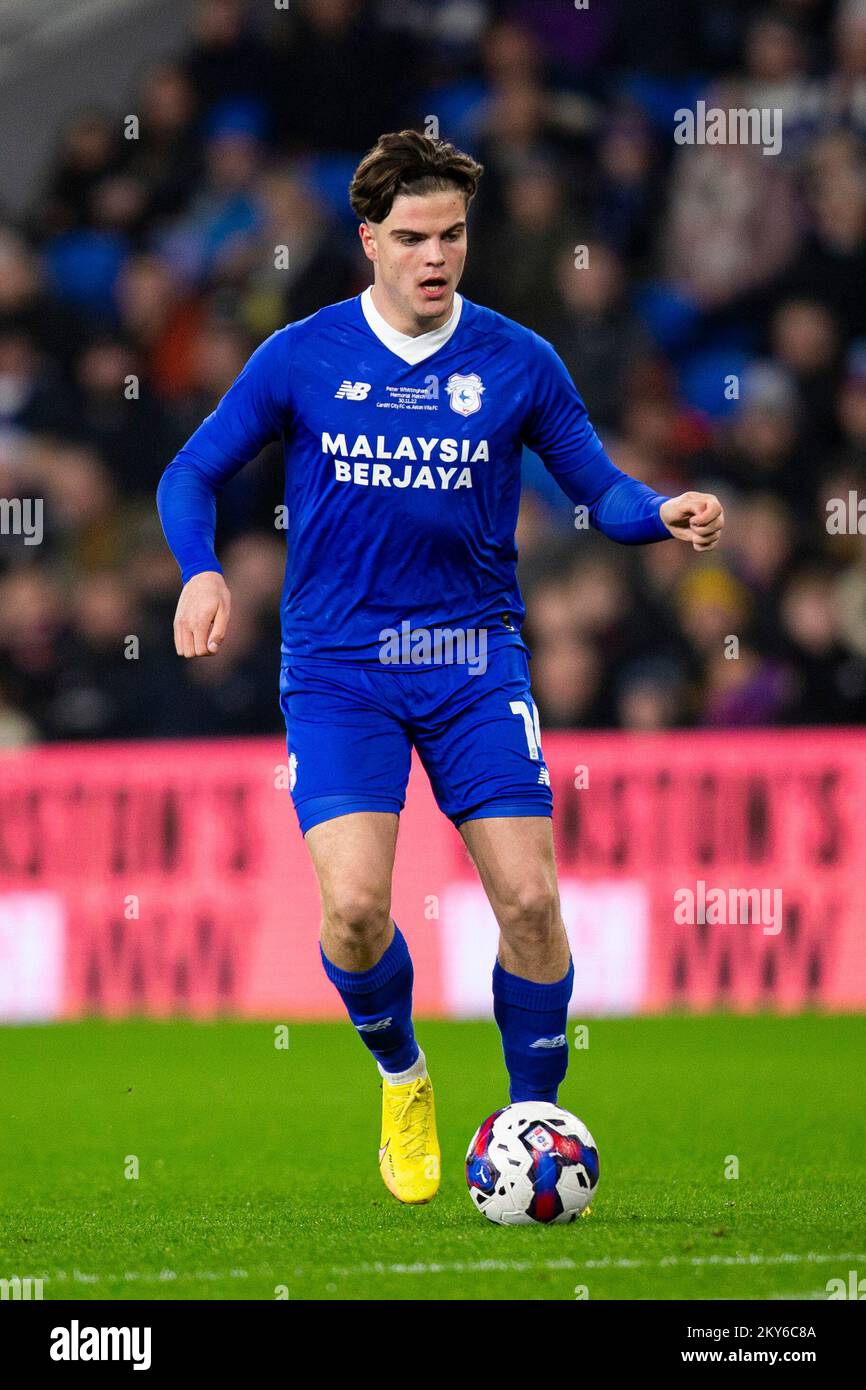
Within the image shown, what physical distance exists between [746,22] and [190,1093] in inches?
339

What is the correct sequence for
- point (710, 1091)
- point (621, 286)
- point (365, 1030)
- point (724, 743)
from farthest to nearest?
point (621, 286)
point (724, 743)
point (710, 1091)
point (365, 1030)

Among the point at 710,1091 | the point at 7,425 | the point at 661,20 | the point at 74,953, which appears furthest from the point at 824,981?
the point at 661,20

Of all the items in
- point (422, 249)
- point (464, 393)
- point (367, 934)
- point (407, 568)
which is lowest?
point (367, 934)

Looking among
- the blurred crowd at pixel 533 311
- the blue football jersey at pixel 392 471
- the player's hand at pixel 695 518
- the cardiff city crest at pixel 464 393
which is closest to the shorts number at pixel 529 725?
the blue football jersey at pixel 392 471

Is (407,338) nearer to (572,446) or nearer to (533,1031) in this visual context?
(572,446)

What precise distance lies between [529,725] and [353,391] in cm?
96

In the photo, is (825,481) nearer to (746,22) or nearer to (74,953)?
(746,22)

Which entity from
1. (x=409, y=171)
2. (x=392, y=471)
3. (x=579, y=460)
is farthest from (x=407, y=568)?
(x=409, y=171)

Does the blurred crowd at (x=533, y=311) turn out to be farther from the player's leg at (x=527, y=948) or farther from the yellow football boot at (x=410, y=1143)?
the player's leg at (x=527, y=948)

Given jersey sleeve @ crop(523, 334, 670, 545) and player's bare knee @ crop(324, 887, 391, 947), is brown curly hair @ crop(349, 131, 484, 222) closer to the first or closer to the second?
jersey sleeve @ crop(523, 334, 670, 545)

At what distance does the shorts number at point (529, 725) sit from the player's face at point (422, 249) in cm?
101

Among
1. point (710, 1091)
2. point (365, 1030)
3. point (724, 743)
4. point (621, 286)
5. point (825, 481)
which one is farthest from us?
point (621, 286)

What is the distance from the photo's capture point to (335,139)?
1444cm

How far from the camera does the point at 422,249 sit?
582 centimetres
